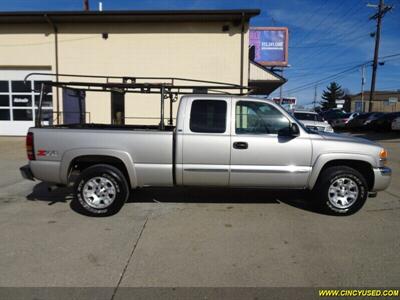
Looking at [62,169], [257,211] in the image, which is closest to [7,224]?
[62,169]

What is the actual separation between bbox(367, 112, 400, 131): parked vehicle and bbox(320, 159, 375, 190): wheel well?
23301 millimetres

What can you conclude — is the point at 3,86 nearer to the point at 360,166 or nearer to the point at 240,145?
the point at 240,145

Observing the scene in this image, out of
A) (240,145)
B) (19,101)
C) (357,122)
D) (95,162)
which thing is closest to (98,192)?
(95,162)

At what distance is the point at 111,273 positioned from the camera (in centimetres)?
379

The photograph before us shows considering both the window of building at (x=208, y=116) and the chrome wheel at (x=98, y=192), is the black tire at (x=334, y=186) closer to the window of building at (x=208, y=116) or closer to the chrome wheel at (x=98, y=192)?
the window of building at (x=208, y=116)

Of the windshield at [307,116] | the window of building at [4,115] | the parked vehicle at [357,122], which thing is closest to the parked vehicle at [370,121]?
the parked vehicle at [357,122]

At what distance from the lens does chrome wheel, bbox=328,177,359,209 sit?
5684 mm

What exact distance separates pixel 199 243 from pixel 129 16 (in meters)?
12.6

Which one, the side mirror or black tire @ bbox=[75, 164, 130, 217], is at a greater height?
the side mirror

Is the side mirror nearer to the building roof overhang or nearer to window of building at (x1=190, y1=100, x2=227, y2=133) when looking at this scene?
window of building at (x1=190, y1=100, x2=227, y2=133)

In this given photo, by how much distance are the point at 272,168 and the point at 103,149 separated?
103 inches

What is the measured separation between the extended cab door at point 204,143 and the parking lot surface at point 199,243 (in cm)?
65

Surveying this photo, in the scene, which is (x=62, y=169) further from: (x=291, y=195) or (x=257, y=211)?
(x=291, y=195)

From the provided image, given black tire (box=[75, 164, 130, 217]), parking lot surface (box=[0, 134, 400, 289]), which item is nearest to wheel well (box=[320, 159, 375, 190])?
parking lot surface (box=[0, 134, 400, 289])
